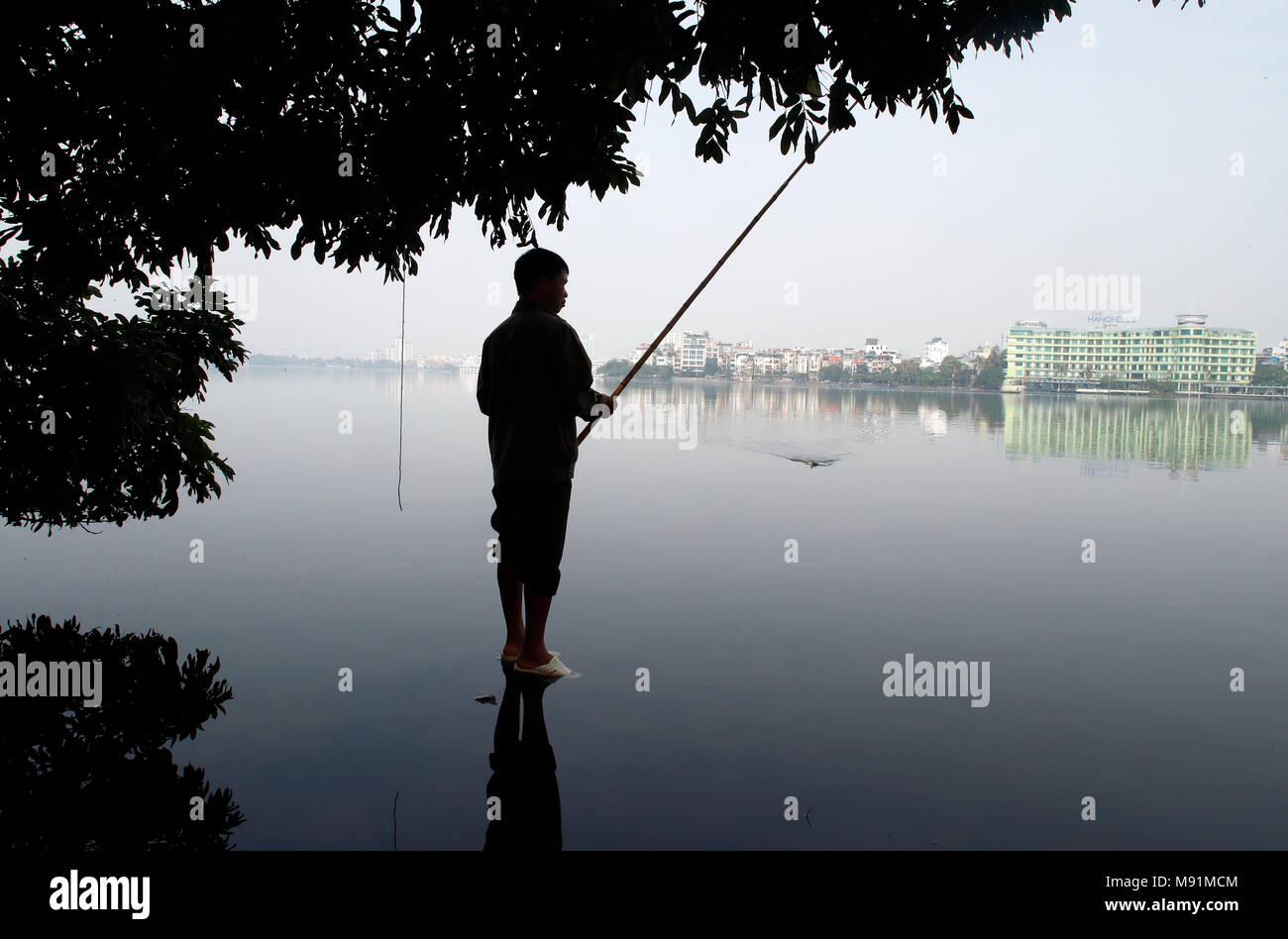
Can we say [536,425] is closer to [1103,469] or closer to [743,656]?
[743,656]

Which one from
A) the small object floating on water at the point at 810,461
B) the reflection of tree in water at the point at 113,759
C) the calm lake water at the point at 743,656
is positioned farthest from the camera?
the small object floating on water at the point at 810,461

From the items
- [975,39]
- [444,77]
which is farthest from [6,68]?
[975,39]

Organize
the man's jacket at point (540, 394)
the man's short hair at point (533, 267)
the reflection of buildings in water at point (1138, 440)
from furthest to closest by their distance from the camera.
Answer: the reflection of buildings in water at point (1138, 440), the man's short hair at point (533, 267), the man's jacket at point (540, 394)

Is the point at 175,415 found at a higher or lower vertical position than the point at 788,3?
lower

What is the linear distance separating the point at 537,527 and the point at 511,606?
415 mm

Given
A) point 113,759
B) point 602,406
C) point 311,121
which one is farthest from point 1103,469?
point 113,759

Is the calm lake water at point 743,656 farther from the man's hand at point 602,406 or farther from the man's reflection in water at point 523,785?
the man's hand at point 602,406

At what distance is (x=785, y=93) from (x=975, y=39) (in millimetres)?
821

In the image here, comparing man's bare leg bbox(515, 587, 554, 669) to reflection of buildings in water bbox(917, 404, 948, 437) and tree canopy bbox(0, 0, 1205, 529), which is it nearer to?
tree canopy bbox(0, 0, 1205, 529)

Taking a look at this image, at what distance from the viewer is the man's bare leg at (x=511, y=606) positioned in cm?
426

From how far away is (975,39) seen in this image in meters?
3.85

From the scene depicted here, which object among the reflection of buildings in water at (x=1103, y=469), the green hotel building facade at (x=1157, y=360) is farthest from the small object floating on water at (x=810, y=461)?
the green hotel building facade at (x=1157, y=360)

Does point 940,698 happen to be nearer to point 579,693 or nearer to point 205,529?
point 579,693

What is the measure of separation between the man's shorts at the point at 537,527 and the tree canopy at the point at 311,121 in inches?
49.7
